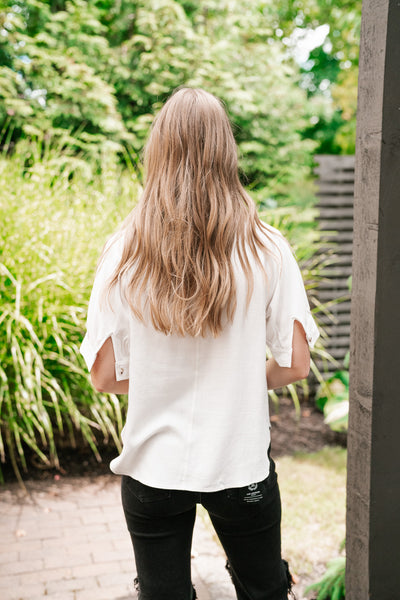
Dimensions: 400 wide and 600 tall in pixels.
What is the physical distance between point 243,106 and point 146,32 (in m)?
1.54

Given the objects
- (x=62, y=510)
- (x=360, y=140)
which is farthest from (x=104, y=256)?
(x=62, y=510)

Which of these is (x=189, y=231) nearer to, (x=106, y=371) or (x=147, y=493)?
(x=106, y=371)

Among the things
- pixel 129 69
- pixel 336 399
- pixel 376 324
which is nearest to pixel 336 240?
pixel 336 399

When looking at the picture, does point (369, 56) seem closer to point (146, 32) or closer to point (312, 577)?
point (312, 577)

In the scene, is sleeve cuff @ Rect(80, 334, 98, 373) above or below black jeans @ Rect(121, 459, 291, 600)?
above

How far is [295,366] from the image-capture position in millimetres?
1624

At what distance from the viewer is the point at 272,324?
1.57 metres

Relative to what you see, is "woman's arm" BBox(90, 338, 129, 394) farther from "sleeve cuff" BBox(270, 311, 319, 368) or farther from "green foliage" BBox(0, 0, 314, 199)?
"green foliage" BBox(0, 0, 314, 199)

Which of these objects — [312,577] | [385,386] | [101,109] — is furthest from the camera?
[101,109]

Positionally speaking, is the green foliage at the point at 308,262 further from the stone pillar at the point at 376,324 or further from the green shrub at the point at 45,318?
the stone pillar at the point at 376,324

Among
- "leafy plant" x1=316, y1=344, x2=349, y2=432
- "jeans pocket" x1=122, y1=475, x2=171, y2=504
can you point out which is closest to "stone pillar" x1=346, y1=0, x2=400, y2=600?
"jeans pocket" x1=122, y1=475, x2=171, y2=504

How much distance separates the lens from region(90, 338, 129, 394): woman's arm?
5.16 feet

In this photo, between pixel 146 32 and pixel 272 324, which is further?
pixel 146 32

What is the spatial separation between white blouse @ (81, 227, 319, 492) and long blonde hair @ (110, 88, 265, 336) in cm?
5
